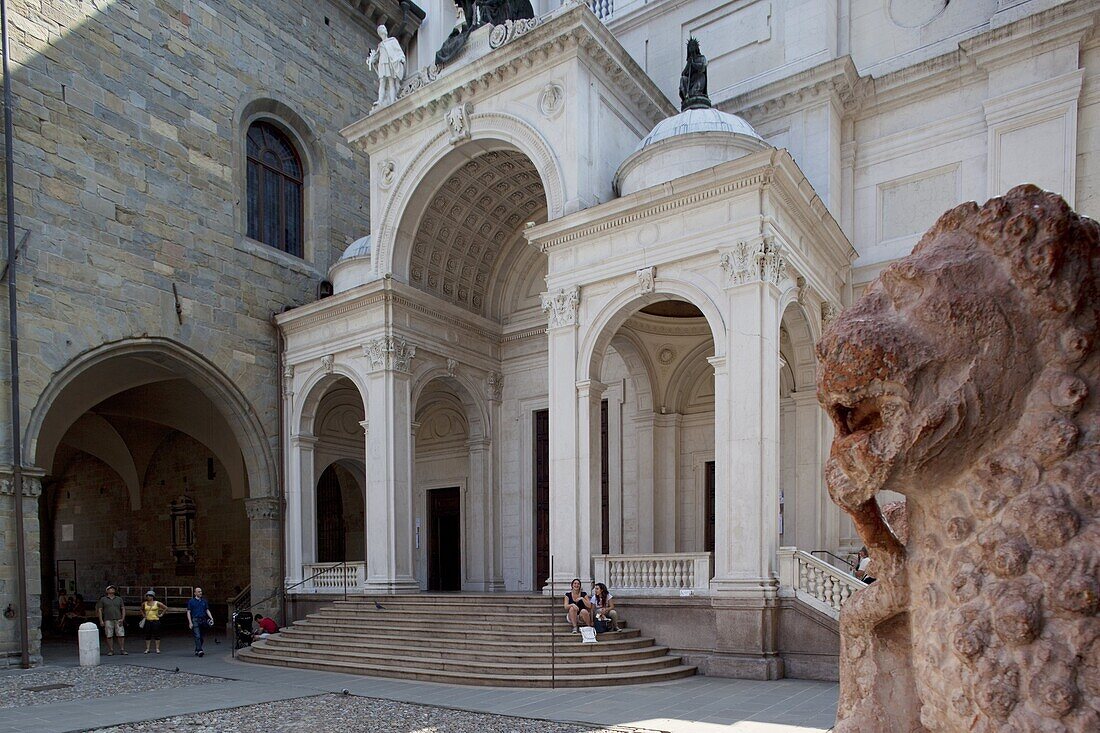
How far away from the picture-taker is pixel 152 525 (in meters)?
27.0

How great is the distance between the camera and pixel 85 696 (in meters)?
11.5

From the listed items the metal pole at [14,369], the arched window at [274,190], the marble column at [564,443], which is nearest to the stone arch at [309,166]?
the arched window at [274,190]

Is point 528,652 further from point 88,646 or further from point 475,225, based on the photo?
point 475,225

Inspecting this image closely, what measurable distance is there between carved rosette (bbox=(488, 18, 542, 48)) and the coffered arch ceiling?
2126mm

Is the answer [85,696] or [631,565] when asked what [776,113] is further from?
[85,696]

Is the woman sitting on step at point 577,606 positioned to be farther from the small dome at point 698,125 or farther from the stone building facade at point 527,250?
the small dome at point 698,125

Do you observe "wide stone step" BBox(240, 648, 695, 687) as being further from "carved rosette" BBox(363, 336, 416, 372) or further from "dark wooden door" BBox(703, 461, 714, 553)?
"carved rosette" BBox(363, 336, 416, 372)

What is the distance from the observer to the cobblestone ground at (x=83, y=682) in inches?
450

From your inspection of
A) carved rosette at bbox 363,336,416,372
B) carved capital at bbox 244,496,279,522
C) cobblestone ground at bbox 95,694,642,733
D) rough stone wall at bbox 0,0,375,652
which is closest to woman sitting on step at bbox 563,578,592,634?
cobblestone ground at bbox 95,694,642,733

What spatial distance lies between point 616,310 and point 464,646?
5.83m

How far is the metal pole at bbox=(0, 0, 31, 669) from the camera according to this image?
1451 centimetres

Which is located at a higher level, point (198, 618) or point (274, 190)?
point (274, 190)

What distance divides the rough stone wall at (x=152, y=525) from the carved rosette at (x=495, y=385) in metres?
9.73

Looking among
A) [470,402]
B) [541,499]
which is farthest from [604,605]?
[470,402]
